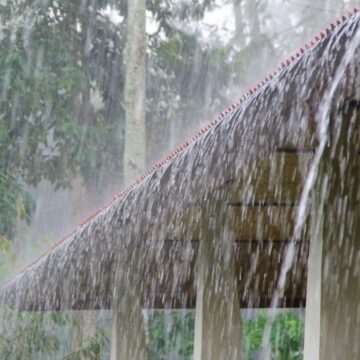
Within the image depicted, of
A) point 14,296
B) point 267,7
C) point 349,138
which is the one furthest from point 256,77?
point 349,138

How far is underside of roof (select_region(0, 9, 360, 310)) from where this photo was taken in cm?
295

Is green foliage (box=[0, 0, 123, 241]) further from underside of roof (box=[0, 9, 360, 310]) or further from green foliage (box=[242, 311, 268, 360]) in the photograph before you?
underside of roof (box=[0, 9, 360, 310])

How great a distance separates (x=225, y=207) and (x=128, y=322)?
7.17 feet

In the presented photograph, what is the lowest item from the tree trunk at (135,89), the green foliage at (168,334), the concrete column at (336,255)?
the concrete column at (336,255)

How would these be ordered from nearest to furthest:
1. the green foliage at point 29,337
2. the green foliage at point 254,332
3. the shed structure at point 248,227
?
the shed structure at point 248,227 → the green foliage at point 254,332 → the green foliage at point 29,337

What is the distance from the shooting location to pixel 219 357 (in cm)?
489

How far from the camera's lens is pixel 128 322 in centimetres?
679

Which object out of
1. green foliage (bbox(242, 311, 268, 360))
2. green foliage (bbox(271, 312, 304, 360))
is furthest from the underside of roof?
green foliage (bbox(242, 311, 268, 360))

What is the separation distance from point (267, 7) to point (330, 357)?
71.2 ft

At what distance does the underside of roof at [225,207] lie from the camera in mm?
2949

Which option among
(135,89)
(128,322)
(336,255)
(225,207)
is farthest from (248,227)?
(135,89)

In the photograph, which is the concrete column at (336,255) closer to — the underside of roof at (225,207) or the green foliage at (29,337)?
the underside of roof at (225,207)

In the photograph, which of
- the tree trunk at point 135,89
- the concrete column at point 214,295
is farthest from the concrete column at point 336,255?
the tree trunk at point 135,89

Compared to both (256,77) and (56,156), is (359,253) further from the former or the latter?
(256,77)
